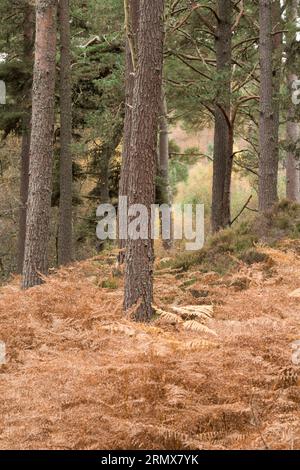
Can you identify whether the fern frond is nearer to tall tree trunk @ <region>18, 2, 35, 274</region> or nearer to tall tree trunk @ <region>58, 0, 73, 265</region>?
tall tree trunk @ <region>58, 0, 73, 265</region>

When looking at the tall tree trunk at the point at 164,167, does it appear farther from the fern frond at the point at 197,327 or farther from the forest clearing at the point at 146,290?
the fern frond at the point at 197,327

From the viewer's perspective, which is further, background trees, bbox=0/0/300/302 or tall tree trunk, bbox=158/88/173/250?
tall tree trunk, bbox=158/88/173/250

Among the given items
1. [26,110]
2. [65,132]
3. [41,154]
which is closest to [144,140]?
[41,154]

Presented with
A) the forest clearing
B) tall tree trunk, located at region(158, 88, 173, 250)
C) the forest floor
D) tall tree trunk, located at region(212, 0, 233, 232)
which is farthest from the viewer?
tall tree trunk, located at region(158, 88, 173, 250)

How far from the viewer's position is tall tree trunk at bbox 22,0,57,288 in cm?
1105

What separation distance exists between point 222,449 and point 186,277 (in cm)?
629

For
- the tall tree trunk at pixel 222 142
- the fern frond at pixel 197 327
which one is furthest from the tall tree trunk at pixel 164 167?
the fern frond at pixel 197 327

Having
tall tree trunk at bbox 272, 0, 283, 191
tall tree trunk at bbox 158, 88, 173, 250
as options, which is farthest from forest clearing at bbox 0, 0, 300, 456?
tall tree trunk at bbox 158, 88, 173, 250

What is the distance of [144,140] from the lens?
26.5 ft

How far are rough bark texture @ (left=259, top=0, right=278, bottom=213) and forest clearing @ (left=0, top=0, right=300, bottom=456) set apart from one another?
29 mm

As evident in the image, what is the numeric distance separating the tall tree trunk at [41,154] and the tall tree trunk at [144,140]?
334 cm

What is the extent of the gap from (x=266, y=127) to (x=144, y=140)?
5940 millimetres
